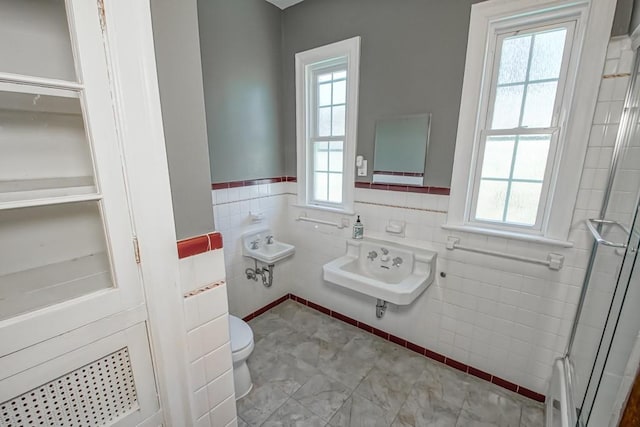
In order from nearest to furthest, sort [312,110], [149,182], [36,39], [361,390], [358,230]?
[36,39] → [149,182] → [361,390] → [358,230] → [312,110]

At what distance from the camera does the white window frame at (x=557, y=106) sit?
4.42ft

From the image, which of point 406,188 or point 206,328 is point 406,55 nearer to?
point 406,188

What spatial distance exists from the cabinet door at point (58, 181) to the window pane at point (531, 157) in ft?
6.63

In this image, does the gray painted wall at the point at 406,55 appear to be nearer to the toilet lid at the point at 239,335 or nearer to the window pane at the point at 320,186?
the window pane at the point at 320,186

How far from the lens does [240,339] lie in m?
1.73

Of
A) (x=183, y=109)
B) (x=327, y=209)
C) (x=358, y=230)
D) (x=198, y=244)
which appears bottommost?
(x=358, y=230)

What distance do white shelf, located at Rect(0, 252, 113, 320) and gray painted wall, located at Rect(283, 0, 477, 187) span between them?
183 centimetres

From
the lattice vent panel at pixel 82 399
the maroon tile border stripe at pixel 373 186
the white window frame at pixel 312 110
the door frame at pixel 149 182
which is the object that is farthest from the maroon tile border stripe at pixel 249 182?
the lattice vent panel at pixel 82 399

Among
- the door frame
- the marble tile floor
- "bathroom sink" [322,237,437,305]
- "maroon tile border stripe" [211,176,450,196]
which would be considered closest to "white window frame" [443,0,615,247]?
"maroon tile border stripe" [211,176,450,196]

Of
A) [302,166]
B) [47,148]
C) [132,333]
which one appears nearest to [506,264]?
[302,166]

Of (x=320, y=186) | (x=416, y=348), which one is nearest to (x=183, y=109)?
(x=320, y=186)

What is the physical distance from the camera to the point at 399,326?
88.2 inches

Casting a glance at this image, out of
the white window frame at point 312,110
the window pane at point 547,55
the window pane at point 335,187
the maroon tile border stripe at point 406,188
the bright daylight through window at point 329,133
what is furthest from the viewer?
the window pane at point 335,187

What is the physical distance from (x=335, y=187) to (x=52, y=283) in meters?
1.99
